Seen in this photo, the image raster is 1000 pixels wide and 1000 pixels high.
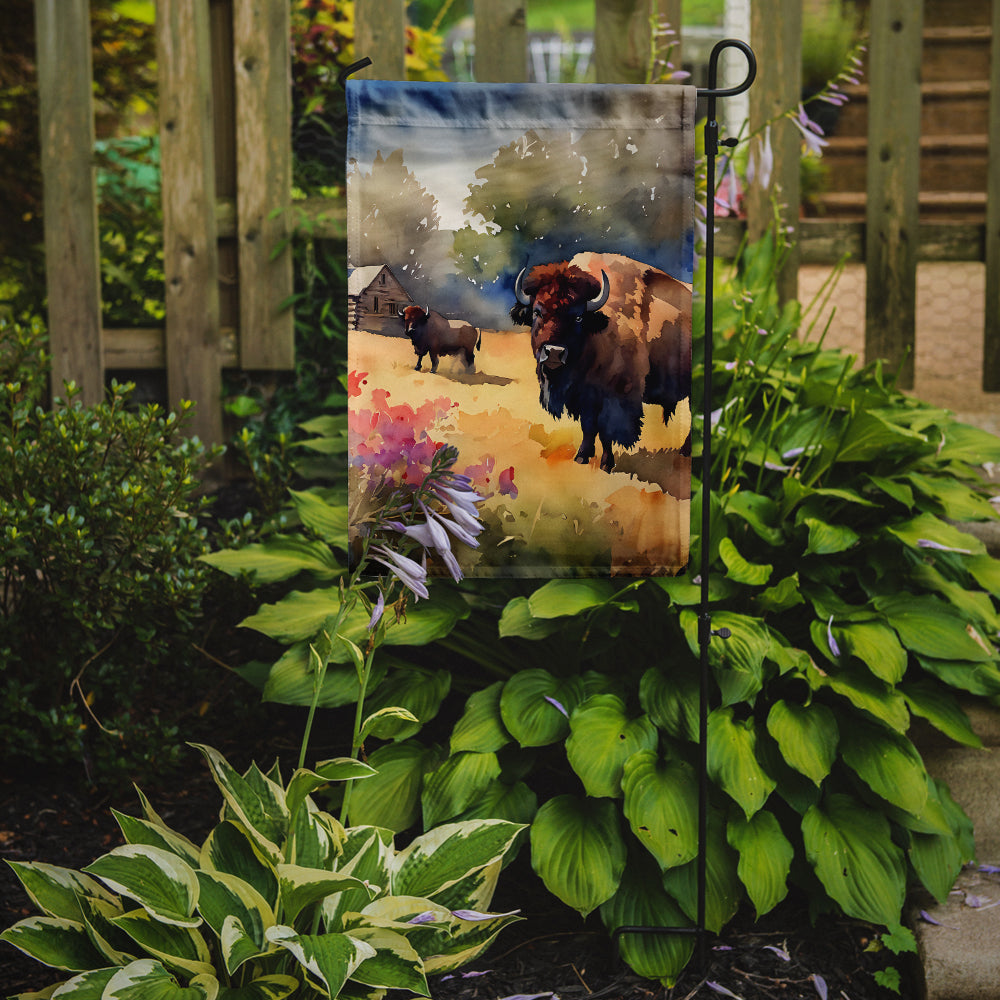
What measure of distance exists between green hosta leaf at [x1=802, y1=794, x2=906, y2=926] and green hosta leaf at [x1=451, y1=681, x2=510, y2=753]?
0.59m

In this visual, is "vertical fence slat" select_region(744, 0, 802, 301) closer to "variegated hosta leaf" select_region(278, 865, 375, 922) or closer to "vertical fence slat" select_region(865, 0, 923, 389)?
"vertical fence slat" select_region(865, 0, 923, 389)

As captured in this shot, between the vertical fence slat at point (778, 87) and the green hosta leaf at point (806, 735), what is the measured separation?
1.78 m

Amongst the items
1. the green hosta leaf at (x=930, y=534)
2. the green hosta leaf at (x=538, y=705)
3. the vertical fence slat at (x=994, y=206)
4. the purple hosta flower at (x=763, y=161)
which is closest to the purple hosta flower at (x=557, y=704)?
the green hosta leaf at (x=538, y=705)

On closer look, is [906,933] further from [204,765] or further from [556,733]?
[204,765]

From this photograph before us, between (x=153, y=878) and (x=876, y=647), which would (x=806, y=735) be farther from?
(x=153, y=878)

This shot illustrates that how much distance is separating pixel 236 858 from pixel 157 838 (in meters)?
0.13

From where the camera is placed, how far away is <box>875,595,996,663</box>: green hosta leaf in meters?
2.05

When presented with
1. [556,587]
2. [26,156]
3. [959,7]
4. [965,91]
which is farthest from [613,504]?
[959,7]

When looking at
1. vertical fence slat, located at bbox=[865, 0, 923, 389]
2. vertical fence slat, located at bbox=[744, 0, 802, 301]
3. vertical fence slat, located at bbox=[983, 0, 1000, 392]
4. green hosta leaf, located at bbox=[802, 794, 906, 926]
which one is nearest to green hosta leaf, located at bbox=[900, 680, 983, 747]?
green hosta leaf, located at bbox=[802, 794, 906, 926]

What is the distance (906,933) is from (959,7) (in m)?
6.33

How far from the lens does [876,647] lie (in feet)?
6.48

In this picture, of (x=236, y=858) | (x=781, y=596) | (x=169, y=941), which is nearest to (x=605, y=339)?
(x=781, y=596)

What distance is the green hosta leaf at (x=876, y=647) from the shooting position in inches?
76.0

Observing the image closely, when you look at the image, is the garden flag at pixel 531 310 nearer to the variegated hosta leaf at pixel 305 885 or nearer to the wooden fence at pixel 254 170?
the variegated hosta leaf at pixel 305 885
